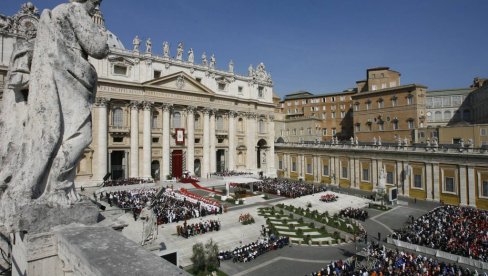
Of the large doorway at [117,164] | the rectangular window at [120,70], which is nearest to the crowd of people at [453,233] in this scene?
the large doorway at [117,164]

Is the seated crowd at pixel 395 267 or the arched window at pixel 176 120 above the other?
the arched window at pixel 176 120

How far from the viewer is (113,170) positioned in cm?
3909

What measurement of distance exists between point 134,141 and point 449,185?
37.5 meters

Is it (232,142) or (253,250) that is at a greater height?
(232,142)

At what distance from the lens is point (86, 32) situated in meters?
4.91

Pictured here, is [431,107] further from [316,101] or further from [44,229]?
[44,229]

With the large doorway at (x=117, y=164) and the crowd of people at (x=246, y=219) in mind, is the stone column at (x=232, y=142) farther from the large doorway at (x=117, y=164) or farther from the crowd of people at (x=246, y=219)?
the crowd of people at (x=246, y=219)

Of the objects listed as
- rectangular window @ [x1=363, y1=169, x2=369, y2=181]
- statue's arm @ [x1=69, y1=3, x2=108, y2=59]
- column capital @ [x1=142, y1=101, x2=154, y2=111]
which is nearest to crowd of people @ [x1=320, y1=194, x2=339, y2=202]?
rectangular window @ [x1=363, y1=169, x2=369, y2=181]

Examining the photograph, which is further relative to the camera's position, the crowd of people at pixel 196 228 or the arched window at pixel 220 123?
the arched window at pixel 220 123

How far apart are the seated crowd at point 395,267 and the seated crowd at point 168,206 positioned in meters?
11.9

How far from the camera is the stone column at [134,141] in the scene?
128 ft

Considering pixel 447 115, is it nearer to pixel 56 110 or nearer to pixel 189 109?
pixel 189 109

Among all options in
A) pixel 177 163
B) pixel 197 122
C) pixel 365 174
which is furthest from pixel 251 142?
pixel 365 174

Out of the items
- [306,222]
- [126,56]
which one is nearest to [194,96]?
[126,56]
